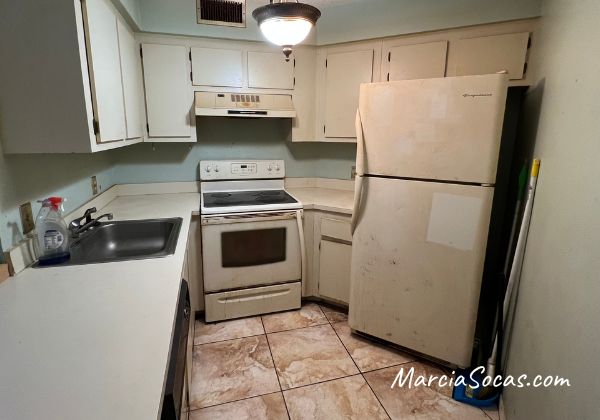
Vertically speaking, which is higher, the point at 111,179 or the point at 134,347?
the point at 111,179

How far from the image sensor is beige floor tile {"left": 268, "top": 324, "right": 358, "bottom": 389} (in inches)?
76.0

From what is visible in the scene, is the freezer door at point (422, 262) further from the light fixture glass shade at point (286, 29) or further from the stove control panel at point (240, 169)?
the stove control panel at point (240, 169)

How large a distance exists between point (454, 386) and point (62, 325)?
1950 millimetres

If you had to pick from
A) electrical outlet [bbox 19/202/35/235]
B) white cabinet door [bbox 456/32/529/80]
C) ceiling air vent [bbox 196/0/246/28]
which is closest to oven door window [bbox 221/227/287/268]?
electrical outlet [bbox 19/202/35/235]

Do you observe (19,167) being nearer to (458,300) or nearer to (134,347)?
(134,347)

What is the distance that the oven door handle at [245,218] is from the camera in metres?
2.24

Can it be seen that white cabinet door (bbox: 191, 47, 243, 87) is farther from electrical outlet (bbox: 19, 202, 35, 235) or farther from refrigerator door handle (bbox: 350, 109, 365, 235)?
electrical outlet (bbox: 19, 202, 35, 235)

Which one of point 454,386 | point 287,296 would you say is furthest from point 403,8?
point 454,386

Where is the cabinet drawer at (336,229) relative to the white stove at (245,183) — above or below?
below

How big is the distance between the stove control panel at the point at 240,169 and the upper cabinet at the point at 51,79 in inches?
54.6

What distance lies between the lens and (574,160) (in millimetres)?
1139

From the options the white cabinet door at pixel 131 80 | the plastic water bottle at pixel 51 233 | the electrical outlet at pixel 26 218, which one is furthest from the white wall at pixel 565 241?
the white cabinet door at pixel 131 80

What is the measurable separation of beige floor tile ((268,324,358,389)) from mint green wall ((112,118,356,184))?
1.42 meters

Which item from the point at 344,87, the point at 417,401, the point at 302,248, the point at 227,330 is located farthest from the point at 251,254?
the point at 344,87
